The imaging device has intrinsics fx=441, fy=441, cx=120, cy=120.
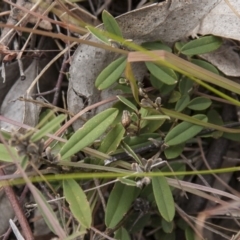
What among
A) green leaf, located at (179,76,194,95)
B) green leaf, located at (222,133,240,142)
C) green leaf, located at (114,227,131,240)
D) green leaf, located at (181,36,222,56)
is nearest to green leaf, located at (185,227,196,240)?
green leaf, located at (114,227,131,240)

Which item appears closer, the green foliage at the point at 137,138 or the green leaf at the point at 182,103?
the green foliage at the point at 137,138

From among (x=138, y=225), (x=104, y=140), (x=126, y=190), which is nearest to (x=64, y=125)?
(x=104, y=140)

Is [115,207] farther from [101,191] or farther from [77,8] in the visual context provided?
[77,8]

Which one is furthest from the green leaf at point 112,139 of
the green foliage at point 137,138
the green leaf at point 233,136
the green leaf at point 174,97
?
the green leaf at point 233,136

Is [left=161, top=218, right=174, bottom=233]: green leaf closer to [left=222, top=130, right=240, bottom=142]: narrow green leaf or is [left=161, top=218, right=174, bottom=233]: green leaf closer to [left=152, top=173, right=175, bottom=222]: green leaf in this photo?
[left=152, top=173, right=175, bottom=222]: green leaf

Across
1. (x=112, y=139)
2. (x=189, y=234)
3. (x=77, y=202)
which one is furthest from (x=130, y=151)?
(x=189, y=234)

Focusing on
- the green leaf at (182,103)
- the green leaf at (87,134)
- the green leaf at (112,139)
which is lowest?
the green leaf at (182,103)

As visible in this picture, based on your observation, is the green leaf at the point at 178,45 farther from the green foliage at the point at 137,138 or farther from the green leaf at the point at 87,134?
the green leaf at the point at 87,134
